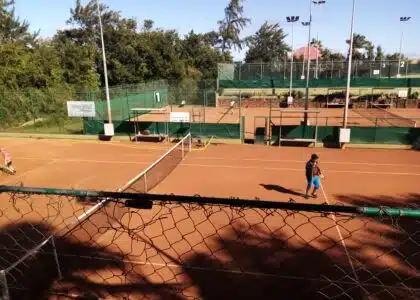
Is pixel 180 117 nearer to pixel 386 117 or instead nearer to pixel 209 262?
pixel 209 262

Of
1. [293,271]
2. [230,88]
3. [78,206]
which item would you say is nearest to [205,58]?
[230,88]

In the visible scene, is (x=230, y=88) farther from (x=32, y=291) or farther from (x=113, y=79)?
(x=32, y=291)

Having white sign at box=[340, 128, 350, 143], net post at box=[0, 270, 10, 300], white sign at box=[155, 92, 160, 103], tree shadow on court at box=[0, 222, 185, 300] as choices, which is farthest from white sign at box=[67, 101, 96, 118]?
net post at box=[0, 270, 10, 300]

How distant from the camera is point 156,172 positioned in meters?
15.1

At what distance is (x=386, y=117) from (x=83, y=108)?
28.1m

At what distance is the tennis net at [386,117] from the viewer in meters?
30.1

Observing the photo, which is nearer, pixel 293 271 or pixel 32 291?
pixel 32 291

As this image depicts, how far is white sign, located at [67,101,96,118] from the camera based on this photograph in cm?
2478

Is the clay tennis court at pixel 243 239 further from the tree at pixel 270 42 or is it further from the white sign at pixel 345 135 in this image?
the tree at pixel 270 42

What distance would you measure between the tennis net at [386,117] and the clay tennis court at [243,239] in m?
13.8

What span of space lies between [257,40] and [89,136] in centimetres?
8474

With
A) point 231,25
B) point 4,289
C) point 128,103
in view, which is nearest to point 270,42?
point 231,25

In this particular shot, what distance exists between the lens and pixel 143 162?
18828mm

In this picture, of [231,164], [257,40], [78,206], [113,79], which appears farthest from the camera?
[257,40]
